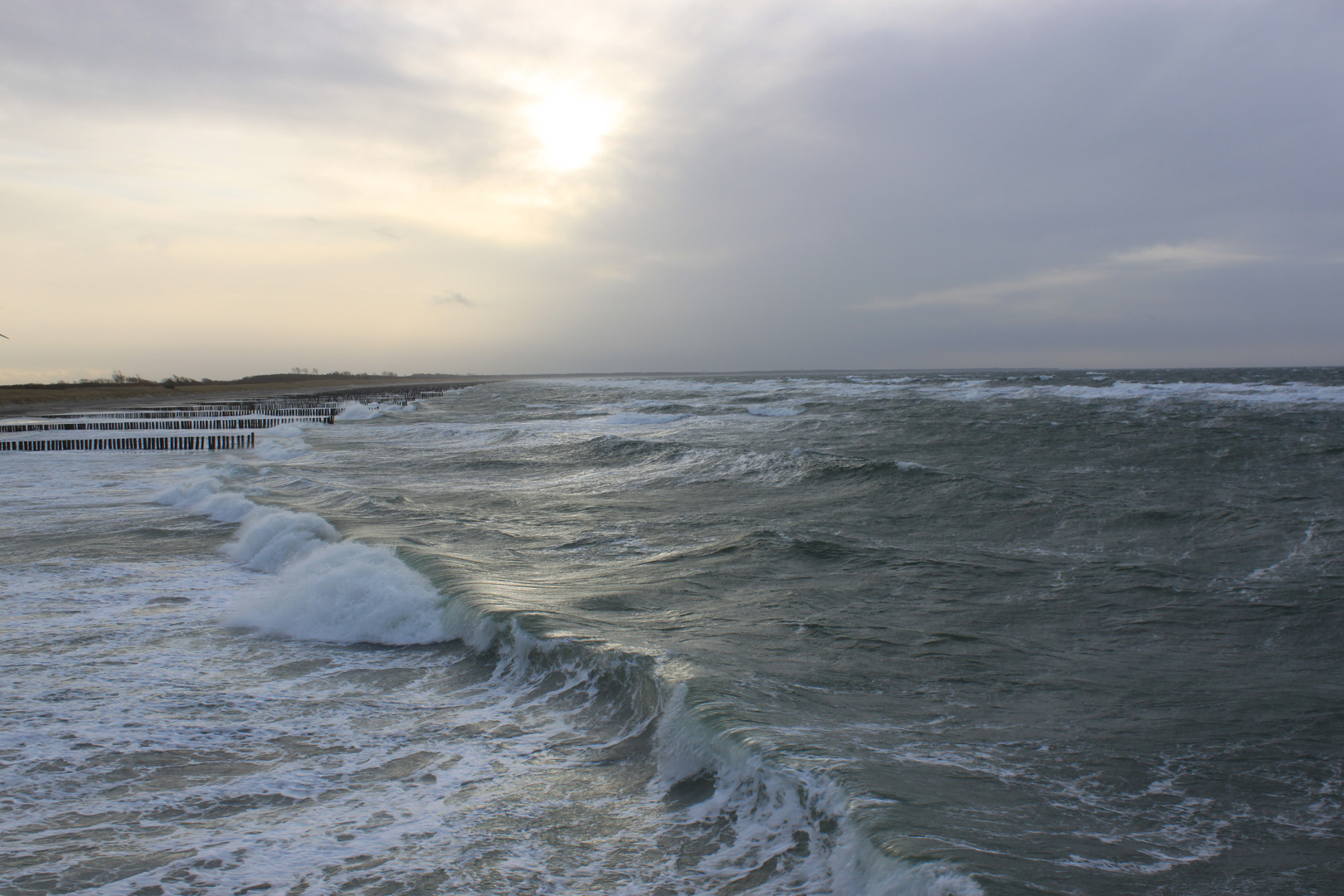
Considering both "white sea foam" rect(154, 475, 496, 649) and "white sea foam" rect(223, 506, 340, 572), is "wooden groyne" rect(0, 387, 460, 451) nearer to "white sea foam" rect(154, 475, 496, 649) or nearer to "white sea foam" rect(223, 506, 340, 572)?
"white sea foam" rect(223, 506, 340, 572)

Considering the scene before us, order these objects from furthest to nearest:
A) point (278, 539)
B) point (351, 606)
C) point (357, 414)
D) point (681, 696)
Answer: point (357, 414)
point (278, 539)
point (351, 606)
point (681, 696)

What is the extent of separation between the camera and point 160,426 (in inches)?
1444

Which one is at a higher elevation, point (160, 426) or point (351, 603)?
point (160, 426)

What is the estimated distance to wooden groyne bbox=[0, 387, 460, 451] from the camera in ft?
88.8

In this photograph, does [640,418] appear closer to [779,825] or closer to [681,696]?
[681,696]

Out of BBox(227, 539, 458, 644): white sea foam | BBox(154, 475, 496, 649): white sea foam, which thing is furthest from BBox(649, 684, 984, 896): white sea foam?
BBox(227, 539, 458, 644): white sea foam

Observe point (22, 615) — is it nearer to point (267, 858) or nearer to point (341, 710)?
point (341, 710)

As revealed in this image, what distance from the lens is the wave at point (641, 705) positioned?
380 cm

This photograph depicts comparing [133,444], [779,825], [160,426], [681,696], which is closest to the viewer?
[779,825]

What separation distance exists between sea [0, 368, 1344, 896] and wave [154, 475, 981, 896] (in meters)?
0.02

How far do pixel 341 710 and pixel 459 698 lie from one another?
0.85 meters

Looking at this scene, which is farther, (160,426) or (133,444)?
(160,426)

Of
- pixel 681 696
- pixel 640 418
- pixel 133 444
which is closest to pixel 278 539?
pixel 681 696

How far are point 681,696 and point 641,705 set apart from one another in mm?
335
